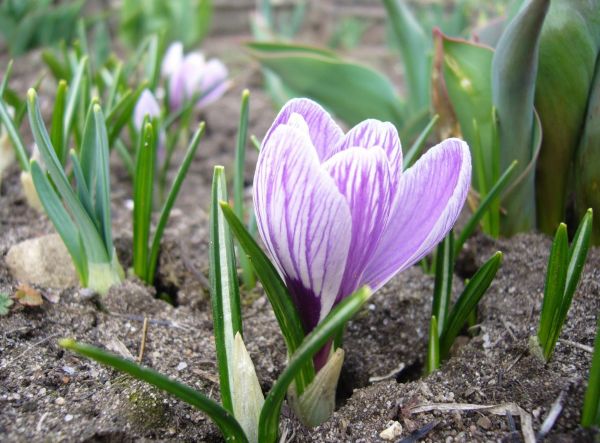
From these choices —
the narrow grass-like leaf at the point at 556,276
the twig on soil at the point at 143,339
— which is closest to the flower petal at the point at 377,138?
the narrow grass-like leaf at the point at 556,276

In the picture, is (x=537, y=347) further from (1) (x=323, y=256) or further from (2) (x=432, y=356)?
(1) (x=323, y=256)

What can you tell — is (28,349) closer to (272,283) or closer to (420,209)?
(272,283)

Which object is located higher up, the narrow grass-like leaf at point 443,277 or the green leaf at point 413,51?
the green leaf at point 413,51

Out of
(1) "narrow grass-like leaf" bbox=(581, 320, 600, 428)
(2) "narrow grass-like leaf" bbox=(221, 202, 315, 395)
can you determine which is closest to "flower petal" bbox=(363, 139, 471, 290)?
(2) "narrow grass-like leaf" bbox=(221, 202, 315, 395)

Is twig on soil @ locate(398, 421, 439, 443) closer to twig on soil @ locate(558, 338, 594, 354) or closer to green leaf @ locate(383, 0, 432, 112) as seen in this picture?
twig on soil @ locate(558, 338, 594, 354)

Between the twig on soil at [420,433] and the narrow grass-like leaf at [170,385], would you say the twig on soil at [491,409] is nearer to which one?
the twig on soil at [420,433]

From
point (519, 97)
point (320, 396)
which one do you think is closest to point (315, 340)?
point (320, 396)

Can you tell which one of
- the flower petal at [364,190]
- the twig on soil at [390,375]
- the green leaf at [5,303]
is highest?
the flower petal at [364,190]

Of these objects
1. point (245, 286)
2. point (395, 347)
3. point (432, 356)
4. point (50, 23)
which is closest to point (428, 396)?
point (432, 356)
